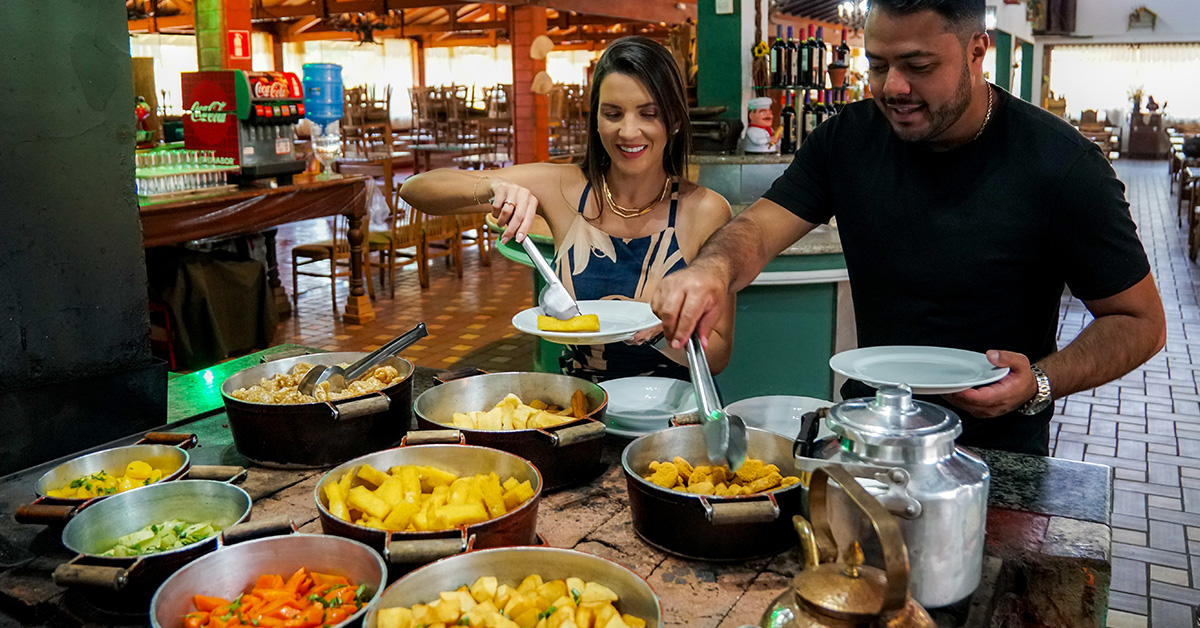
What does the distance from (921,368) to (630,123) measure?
1021 millimetres

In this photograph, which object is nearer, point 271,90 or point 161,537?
point 161,537

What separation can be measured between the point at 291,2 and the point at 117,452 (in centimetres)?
1653

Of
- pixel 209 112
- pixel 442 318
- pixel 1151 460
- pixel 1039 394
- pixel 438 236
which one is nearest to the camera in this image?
pixel 1039 394

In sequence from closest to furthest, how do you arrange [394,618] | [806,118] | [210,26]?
[394,618] < [806,118] < [210,26]

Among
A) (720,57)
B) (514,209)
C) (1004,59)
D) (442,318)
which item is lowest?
(442,318)

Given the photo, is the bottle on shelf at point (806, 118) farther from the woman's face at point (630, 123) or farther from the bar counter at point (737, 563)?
the bar counter at point (737, 563)

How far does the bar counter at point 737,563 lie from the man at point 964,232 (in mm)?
155

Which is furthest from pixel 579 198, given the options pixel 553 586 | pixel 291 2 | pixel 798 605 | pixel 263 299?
pixel 291 2

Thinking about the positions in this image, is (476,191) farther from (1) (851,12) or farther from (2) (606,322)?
(1) (851,12)

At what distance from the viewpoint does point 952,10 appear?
5.18 ft

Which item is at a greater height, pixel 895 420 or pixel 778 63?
pixel 778 63

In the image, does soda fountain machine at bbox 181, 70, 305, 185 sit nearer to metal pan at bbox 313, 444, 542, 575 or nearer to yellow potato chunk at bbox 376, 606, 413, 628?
metal pan at bbox 313, 444, 542, 575

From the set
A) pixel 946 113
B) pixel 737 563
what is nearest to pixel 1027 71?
pixel 946 113

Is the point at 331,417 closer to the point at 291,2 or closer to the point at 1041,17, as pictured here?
the point at 291,2
